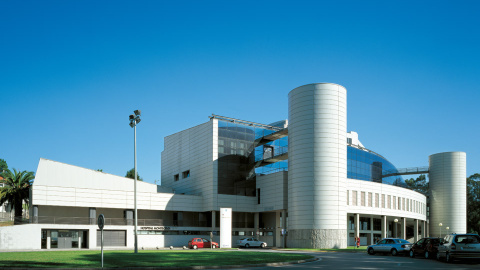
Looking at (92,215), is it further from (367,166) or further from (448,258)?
(367,166)

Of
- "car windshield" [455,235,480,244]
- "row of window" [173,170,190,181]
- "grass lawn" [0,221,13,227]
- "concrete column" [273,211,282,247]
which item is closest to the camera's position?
"car windshield" [455,235,480,244]

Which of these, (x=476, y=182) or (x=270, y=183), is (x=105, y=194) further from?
(x=476, y=182)

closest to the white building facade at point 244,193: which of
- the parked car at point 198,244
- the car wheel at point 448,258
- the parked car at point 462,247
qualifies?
the parked car at point 198,244

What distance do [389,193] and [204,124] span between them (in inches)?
1206

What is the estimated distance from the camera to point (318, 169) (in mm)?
59562

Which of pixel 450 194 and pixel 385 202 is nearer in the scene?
pixel 385 202

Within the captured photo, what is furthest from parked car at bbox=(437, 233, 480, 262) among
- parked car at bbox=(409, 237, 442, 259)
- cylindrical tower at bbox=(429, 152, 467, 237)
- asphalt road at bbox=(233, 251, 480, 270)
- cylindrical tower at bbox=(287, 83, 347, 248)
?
cylindrical tower at bbox=(429, 152, 467, 237)

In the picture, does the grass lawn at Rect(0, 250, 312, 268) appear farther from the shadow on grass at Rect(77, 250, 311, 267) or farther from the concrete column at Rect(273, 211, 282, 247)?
the concrete column at Rect(273, 211, 282, 247)

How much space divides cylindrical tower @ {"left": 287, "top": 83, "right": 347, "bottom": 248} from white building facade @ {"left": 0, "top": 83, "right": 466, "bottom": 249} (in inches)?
4.8

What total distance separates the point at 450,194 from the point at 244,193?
156ft

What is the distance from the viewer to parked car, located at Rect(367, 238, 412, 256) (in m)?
39.3

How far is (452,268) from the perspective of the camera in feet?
81.0

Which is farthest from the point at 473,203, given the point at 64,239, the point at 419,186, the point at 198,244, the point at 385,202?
the point at 64,239

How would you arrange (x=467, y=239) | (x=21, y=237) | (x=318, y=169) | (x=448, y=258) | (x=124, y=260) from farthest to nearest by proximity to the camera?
(x=318, y=169) → (x=21, y=237) → (x=448, y=258) → (x=467, y=239) → (x=124, y=260)
